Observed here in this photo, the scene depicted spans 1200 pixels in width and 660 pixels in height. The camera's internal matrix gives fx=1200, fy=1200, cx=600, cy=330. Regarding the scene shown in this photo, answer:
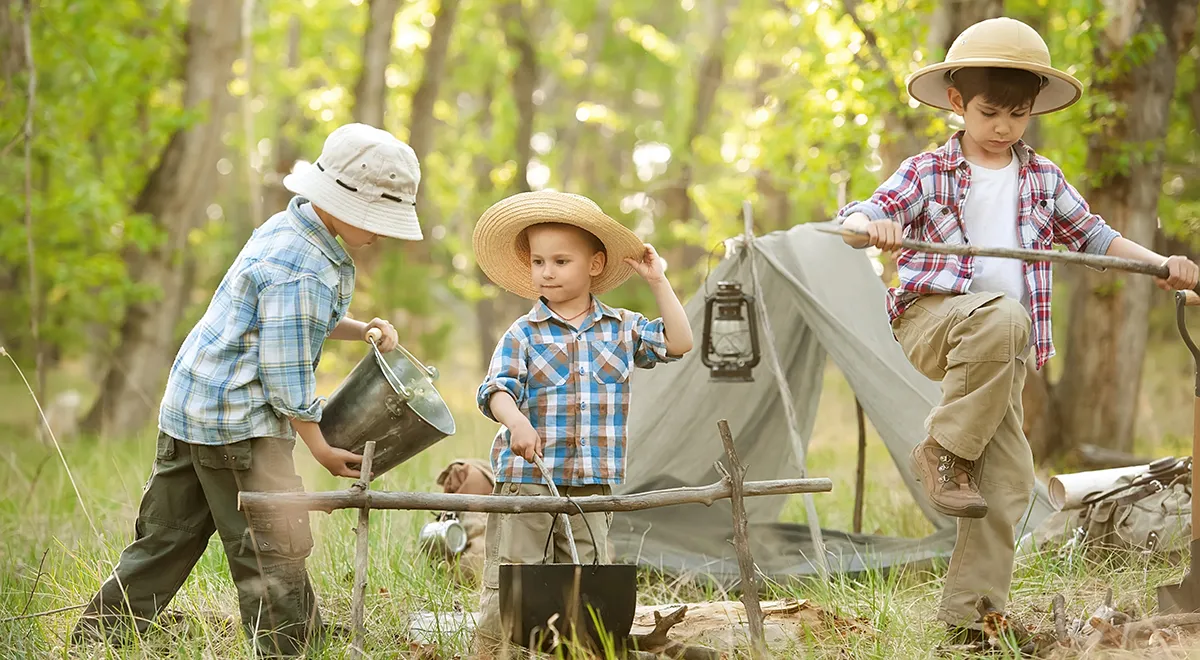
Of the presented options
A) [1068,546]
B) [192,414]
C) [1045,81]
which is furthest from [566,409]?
[1068,546]

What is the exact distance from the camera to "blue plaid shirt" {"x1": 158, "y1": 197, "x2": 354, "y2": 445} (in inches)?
128

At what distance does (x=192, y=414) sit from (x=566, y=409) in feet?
3.51

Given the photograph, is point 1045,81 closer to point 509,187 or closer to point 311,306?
point 311,306

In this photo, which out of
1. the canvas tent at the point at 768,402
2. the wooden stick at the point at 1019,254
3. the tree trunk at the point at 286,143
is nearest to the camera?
the wooden stick at the point at 1019,254

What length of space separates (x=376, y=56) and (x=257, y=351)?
31.9ft

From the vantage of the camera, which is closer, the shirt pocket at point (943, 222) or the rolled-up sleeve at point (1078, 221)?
the shirt pocket at point (943, 222)

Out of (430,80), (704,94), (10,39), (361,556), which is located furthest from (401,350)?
(704,94)

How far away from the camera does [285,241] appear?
3340mm

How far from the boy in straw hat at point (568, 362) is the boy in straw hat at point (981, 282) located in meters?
0.70

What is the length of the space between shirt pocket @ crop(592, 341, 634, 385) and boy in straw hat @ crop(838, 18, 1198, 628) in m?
0.78

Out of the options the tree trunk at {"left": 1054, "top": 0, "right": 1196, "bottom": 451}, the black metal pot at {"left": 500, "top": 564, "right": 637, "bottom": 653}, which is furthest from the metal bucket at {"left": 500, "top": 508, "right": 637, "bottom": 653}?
the tree trunk at {"left": 1054, "top": 0, "right": 1196, "bottom": 451}

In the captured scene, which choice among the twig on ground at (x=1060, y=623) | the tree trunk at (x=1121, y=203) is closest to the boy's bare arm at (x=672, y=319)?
the twig on ground at (x=1060, y=623)

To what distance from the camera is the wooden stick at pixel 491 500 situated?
9.61 ft

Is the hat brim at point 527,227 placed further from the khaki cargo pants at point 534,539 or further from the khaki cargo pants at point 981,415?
the khaki cargo pants at point 981,415
